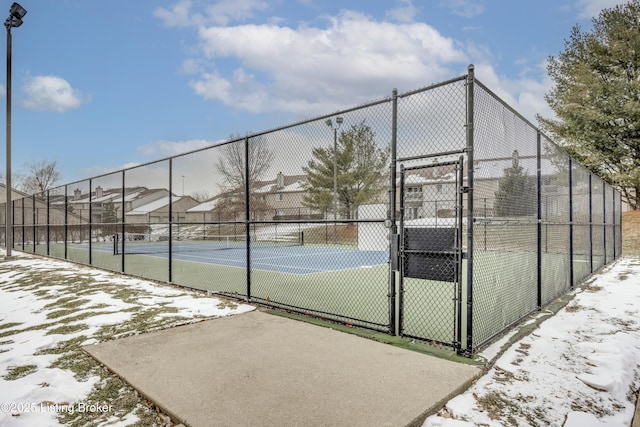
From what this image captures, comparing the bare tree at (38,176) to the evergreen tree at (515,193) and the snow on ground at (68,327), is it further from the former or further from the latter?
the evergreen tree at (515,193)

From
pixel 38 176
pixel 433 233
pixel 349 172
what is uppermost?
pixel 38 176

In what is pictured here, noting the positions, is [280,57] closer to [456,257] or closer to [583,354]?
[456,257]

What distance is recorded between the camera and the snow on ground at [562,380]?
238cm

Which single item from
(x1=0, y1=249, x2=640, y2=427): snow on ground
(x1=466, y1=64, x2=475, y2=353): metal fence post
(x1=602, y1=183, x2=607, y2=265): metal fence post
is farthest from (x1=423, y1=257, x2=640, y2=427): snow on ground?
(x1=602, y1=183, x2=607, y2=265): metal fence post

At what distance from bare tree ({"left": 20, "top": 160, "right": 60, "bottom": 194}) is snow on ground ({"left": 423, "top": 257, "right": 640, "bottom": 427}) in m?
54.3

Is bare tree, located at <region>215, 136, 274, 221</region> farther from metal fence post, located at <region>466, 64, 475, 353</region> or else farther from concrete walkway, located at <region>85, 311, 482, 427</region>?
metal fence post, located at <region>466, 64, 475, 353</region>

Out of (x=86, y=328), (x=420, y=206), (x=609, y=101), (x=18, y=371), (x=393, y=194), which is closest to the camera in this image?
(x=18, y=371)

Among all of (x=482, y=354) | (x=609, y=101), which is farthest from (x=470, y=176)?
(x=609, y=101)

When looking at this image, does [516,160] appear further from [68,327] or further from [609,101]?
[609,101]

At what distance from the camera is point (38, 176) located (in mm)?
45125

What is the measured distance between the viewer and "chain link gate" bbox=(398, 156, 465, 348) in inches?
136

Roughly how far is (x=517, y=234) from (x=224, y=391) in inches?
163

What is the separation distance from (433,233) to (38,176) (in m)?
54.9

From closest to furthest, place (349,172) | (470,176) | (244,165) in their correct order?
(470,176), (349,172), (244,165)
